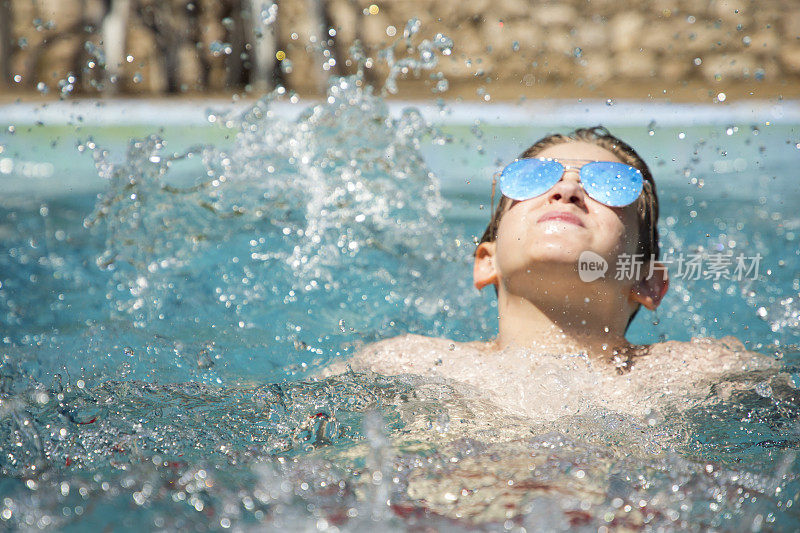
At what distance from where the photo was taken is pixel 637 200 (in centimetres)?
219

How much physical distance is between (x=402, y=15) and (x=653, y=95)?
301 cm

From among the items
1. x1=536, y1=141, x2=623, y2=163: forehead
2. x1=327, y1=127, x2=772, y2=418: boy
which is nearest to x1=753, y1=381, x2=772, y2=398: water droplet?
x1=327, y1=127, x2=772, y2=418: boy

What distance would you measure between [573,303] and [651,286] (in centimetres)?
31

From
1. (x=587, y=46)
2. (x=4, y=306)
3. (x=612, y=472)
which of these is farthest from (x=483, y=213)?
(x=587, y=46)

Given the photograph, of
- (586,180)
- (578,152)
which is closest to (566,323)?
(586,180)

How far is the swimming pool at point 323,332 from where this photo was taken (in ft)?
4.75

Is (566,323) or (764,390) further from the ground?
(566,323)

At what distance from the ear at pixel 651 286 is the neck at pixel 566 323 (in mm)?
76

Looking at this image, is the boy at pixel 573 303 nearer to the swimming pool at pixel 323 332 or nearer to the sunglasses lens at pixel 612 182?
the sunglasses lens at pixel 612 182

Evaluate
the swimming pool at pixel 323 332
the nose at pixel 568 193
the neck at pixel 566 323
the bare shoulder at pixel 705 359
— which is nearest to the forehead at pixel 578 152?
the nose at pixel 568 193

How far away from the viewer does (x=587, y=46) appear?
30.3 ft

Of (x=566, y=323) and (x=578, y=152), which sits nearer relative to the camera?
(x=566, y=323)

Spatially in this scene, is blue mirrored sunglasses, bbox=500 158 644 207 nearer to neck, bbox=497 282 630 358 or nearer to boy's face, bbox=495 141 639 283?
boy's face, bbox=495 141 639 283

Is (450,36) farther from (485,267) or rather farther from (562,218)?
(562,218)
